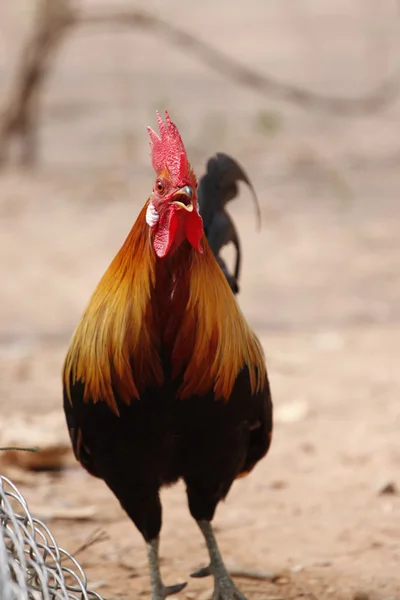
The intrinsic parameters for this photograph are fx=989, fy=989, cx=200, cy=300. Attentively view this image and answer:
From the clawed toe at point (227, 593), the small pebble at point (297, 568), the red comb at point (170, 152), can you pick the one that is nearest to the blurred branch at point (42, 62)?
the small pebble at point (297, 568)

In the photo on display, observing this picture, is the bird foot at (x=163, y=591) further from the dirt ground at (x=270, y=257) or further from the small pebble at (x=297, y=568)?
the small pebble at (x=297, y=568)

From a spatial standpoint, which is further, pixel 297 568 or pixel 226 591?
pixel 297 568

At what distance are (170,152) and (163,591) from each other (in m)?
1.49

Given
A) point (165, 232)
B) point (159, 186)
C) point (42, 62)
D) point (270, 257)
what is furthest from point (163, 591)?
point (42, 62)

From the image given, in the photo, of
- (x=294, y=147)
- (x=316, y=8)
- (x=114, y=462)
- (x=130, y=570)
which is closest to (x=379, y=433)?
(x=130, y=570)

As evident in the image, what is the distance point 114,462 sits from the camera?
304cm

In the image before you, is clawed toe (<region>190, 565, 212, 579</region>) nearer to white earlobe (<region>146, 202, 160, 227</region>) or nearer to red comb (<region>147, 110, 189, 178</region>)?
white earlobe (<region>146, 202, 160, 227</region>)

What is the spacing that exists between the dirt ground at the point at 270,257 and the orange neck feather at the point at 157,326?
0.95 meters

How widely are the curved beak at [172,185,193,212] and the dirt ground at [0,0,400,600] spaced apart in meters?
1.48

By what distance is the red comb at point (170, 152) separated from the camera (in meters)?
2.75

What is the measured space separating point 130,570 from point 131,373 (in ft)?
3.91

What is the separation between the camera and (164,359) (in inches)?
112

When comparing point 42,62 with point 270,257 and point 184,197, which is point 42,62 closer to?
point 270,257

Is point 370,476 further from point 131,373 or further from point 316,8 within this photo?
point 316,8
